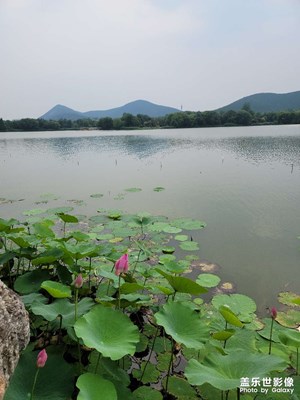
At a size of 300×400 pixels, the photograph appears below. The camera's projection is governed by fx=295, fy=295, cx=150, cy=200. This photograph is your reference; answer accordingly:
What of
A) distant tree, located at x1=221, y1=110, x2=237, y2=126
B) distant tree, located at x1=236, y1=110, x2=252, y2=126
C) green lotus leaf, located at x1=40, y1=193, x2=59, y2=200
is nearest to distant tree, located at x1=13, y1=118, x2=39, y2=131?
distant tree, located at x1=221, y1=110, x2=237, y2=126

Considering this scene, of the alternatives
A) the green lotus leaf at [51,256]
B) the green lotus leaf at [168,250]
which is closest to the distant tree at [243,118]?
the green lotus leaf at [168,250]

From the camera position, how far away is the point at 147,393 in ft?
6.43

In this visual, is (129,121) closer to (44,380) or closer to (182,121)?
(182,121)

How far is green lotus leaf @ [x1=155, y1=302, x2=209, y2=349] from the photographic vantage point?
175 cm

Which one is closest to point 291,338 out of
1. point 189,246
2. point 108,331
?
point 108,331

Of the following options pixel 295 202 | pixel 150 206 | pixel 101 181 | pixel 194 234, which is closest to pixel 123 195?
pixel 150 206

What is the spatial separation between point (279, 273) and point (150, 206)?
4.12m

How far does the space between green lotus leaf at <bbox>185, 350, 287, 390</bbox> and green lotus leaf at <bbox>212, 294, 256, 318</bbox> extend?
1472 mm

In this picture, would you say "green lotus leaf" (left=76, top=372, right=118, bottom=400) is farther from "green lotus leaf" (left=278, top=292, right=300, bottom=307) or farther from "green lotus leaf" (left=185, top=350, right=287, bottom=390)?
"green lotus leaf" (left=278, top=292, right=300, bottom=307)

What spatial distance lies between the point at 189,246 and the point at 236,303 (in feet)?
5.63

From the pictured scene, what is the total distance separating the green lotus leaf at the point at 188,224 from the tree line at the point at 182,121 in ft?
208

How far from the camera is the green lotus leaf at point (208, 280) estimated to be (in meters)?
3.58

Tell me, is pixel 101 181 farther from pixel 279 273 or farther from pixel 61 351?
pixel 61 351

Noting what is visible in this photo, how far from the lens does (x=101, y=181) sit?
37.4ft
